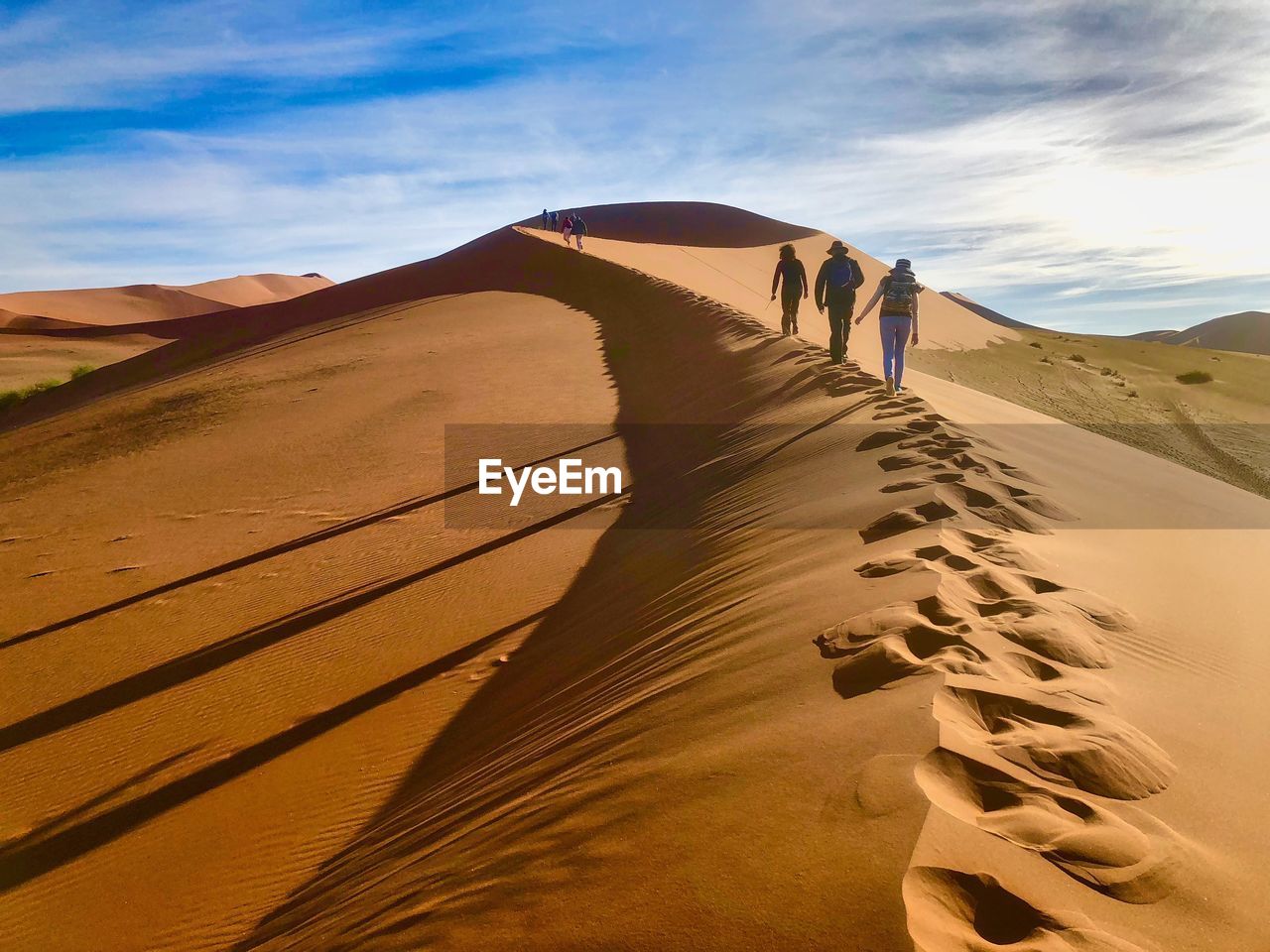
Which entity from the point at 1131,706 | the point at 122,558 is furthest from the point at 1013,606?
Answer: the point at 122,558

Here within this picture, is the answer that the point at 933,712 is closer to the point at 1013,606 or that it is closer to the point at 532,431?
the point at 1013,606

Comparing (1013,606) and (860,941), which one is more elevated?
(1013,606)

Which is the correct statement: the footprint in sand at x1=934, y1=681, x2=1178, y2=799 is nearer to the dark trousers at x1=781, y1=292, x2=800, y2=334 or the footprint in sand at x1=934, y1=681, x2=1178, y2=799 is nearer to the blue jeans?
the blue jeans

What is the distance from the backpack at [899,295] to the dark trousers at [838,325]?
2.87 ft

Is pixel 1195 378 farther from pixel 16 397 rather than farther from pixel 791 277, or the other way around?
pixel 16 397

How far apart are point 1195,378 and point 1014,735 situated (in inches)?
1244

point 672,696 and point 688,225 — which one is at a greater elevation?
point 688,225

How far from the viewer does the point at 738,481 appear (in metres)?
7.91

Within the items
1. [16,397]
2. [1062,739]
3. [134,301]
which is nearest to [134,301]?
[134,301]

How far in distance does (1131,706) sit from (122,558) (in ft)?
32.1

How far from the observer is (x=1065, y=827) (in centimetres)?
213

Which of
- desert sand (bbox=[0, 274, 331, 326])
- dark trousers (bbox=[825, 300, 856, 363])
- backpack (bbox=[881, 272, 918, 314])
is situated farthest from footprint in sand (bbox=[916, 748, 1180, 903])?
desert sand (bbox=[0, 274, 331, 326])

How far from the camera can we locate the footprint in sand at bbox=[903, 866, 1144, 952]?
1.77 meters

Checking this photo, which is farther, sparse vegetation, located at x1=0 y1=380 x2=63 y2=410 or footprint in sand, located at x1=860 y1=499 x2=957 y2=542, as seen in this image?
sparse vegetation, located at x1=0 y1=380 x2=63 y2=410
